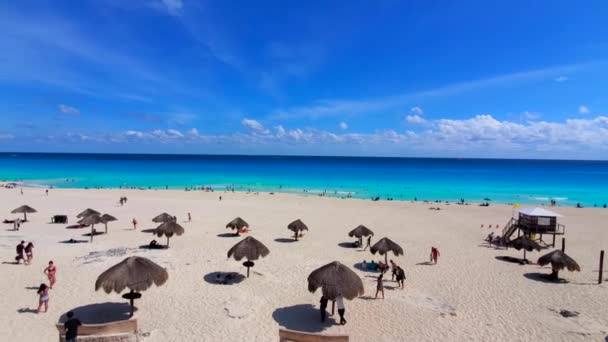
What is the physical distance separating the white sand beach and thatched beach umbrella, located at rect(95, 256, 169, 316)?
1.12 meters

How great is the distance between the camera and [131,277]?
9.70 metres

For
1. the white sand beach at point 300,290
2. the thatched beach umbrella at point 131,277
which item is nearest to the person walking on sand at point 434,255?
the white sand beach at point 300,290

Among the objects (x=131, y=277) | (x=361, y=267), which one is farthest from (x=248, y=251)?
(x=361, y=267)

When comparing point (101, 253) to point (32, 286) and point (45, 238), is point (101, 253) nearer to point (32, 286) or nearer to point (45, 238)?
point (32, 286)

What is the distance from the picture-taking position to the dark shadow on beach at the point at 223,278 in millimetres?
13047

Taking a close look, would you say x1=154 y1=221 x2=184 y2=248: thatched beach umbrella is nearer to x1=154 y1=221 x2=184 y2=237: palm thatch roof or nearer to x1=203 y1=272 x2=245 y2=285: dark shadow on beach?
x1=154 y1=221 x2=184 y2=237: palm thatch roof

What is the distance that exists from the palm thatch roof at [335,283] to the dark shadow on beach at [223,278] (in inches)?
167

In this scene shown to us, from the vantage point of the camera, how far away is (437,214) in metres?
32.8

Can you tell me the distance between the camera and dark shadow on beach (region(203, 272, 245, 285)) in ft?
42.8

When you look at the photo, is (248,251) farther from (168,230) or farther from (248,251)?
(168,230)

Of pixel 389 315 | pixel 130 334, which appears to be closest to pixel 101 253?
pixel 130 334

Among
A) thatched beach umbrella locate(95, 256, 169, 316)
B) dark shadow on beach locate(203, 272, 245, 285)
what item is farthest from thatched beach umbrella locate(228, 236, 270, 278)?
thatched beach umbrella locate(95, 256, 169, 316)

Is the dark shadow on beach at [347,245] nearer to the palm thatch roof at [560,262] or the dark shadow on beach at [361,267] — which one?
the dark shadow on beach at [361,267]

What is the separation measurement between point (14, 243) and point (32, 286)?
7.57 meters
